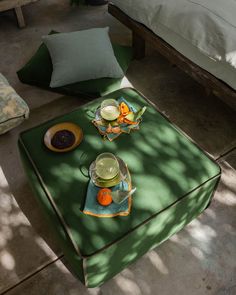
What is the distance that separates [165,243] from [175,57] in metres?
1.36

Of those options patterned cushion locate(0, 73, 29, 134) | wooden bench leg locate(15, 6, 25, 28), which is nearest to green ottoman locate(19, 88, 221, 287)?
patterned cushion locate(0, 73, 29, 134)

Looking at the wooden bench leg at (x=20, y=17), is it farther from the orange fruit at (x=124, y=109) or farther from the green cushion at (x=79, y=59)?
the orange fruit at (x=124, y=109)

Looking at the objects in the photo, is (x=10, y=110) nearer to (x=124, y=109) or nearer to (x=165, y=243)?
(x=124, y=109)

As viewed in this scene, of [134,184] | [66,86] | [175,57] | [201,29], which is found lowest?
[66,86]

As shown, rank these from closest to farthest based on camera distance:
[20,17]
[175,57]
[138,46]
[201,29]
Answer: [201,29] → [175,57] → [138,46] → [20,17]

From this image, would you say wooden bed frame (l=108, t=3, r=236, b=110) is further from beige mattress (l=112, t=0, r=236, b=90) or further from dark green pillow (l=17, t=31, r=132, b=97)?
dark green pillow (l=17, t=31, r=132, b=97)

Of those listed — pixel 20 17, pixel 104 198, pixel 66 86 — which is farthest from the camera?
pixel 20 17

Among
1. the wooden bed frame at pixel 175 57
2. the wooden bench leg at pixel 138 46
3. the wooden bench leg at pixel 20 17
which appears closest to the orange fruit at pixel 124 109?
the wooden bed frame at pixel 175 57

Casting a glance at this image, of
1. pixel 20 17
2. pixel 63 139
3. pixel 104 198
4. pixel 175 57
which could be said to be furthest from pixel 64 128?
pixel 20 17

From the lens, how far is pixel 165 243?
1854mm

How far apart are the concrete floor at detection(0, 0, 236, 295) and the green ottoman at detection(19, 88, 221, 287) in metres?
0.14

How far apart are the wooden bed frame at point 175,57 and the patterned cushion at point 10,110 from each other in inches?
44.9

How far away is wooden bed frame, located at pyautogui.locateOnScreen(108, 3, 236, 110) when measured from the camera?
6.99 feet

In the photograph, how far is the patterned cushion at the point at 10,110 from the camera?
86.7 inches
